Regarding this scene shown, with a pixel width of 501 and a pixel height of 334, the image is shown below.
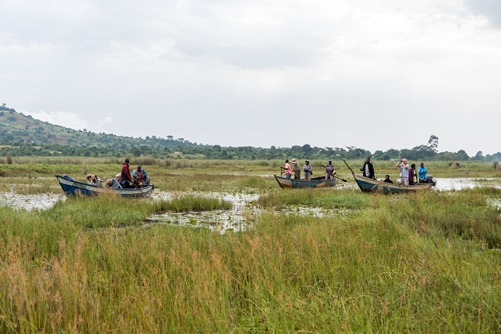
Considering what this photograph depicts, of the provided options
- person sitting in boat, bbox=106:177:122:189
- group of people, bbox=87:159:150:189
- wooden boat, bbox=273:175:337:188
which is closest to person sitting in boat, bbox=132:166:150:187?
group of people, bbox=87:159:150:189

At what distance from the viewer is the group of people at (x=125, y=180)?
1803cm

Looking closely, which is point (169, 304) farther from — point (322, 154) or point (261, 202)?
point (322, 154)

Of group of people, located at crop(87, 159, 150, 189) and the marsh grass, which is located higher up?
group of people, located at crop(87, 159, 150, 189)

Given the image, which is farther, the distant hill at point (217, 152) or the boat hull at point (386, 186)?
the distant hill at point (217, 152)

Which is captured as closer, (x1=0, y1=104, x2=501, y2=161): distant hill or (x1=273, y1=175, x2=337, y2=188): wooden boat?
(x1=273, y1=175, x2=337, y2=188): wooden boat

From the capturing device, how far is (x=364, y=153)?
403ft

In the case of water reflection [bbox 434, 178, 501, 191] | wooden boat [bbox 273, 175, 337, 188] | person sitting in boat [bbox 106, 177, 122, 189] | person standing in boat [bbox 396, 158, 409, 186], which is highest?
person standing in boat [bbox 396, 158, 409, 186]

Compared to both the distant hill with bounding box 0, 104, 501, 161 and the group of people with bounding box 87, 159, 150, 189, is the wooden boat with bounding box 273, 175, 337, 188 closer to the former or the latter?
the group of people with bounding box 87, 159, 150, 189

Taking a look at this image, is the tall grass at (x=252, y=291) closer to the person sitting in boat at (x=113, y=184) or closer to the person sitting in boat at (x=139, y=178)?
the person sitting in boat at (x=113, y=184)

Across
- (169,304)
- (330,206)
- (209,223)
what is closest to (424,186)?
(330,206)

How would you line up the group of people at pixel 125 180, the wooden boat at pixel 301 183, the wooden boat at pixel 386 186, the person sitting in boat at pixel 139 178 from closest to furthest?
the group of people at pixel 125 180 → the person sitting in boat at pixel 139 178 → the wooden boat at pixel 386 186 → the wooden boat at pixel 301 183

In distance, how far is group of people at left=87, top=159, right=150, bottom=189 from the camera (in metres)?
18.0

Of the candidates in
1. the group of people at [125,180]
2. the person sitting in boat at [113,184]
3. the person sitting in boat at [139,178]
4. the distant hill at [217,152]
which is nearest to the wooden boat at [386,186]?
the person sitting in boat at [139,178]

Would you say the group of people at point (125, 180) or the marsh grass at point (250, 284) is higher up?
the group of people at point (125, 180)
